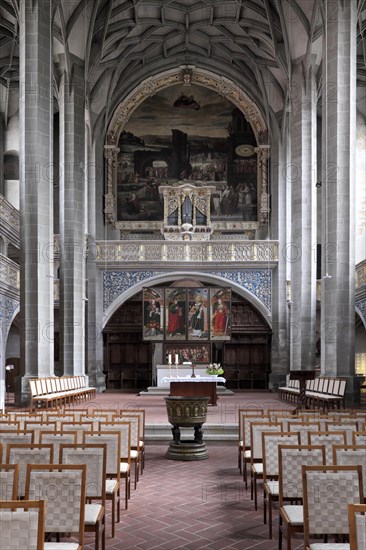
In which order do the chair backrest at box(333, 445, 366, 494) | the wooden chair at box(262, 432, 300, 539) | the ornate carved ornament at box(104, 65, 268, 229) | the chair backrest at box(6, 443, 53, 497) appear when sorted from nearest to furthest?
the chair backrest at box(333, 445, 366, 494) → the chair backrest at box(6, 443, 53, 497) → the wooden chair at box(262, 432, 300, 539) → the ornate carved ornament at box(104, 65, 268, 229)

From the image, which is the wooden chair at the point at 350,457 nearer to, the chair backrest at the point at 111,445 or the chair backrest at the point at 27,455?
the chair backrest at the point at 111,445

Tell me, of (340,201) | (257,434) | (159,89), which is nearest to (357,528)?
(257,434)

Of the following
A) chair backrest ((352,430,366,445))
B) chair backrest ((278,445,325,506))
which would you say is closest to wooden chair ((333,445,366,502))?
chair backrest ((278,445,325,506))

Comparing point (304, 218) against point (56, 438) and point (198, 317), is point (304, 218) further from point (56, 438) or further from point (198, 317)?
point (56, 438)

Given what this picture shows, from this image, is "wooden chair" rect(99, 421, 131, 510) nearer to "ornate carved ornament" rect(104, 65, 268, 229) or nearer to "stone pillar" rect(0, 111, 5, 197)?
"stone pillar" rect(0, 111, 5, 197)

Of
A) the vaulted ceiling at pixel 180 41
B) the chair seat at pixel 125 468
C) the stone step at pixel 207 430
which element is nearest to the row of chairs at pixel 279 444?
the chair seat at pixel 125 468

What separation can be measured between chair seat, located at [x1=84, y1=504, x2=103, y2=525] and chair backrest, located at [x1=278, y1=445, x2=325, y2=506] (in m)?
1.49

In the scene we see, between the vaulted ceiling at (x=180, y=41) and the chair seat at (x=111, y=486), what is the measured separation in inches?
636

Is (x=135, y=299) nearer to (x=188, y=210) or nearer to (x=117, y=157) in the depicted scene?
(x=188, y=210)

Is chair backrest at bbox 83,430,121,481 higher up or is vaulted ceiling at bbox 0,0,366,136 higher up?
vaulted ceiling at bbox 0,0,366,136

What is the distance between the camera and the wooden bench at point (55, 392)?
16.2 metres

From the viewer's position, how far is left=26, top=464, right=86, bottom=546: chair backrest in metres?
4.49

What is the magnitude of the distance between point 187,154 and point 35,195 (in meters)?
13.6

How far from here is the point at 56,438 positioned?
6.41 meters
